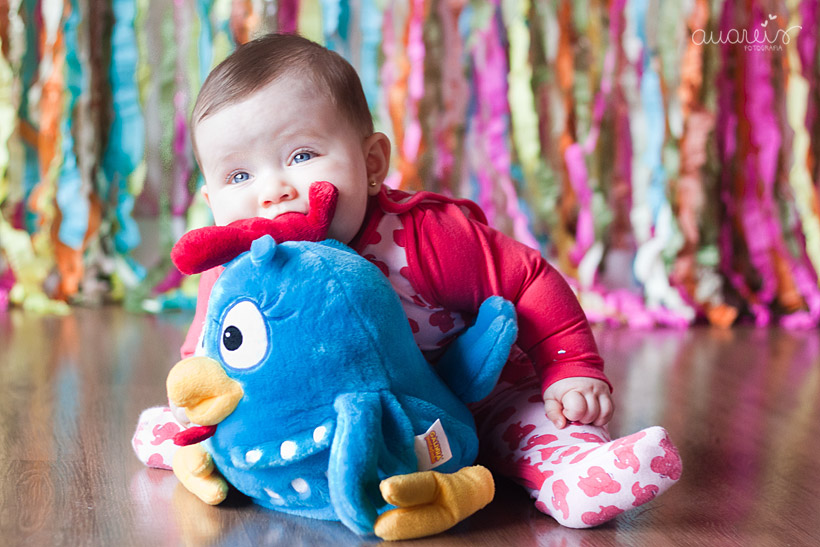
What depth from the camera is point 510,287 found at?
81 centimetres

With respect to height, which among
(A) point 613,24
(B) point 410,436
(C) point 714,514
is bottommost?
(C) point 714,514

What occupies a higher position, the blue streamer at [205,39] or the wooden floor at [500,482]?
the blue streamer at [205,39]

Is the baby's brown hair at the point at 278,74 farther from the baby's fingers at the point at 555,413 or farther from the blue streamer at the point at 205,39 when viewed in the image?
the blue streamer at the point at 205,39

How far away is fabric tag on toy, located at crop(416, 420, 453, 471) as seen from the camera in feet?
2.20

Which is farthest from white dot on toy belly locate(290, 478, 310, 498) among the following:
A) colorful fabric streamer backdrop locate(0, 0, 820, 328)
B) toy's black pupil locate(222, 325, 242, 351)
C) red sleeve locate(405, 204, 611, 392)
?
colorful fabric streamer backdrop locate(0, 0, 820, 328)

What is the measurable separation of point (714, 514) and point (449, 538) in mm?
236

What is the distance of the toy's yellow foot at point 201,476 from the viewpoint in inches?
28.8

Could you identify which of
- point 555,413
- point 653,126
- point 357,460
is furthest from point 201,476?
point 653,126

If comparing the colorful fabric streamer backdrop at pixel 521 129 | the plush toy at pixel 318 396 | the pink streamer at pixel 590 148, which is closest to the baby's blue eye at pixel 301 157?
the plush toy at pixel 318 396

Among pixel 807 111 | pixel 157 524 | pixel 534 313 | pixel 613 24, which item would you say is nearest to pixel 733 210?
pixel 807 111

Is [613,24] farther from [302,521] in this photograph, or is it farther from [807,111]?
[302,521]

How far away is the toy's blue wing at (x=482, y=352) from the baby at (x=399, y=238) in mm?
41

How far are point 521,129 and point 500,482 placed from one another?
117 cm

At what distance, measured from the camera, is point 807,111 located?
1903mm
